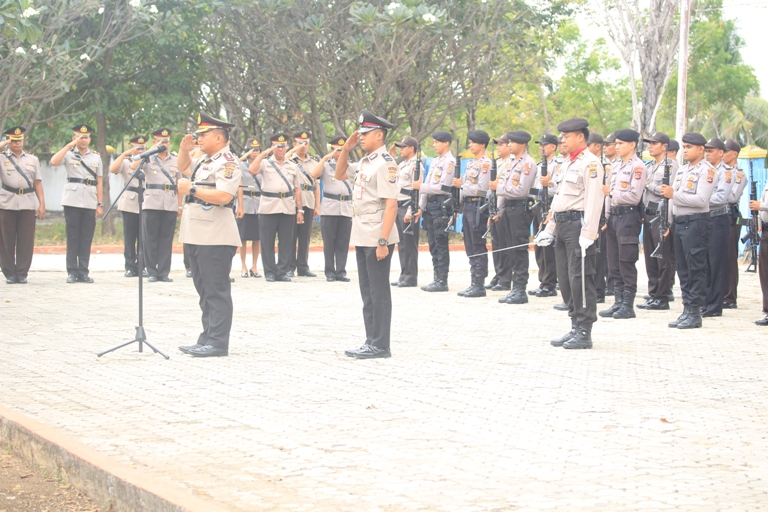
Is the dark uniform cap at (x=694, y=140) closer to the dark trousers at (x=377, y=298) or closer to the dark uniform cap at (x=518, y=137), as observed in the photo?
the dark uniform cap at (x=518, y=137)

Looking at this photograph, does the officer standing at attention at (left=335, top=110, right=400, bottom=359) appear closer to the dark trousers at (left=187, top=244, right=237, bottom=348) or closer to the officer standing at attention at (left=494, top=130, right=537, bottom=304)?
the dark trousers at (left=187, top=244, right=237, bottom=348)

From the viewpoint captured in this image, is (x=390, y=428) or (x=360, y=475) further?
(x=390, y=428)

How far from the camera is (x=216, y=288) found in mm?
8711

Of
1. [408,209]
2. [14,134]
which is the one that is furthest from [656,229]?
[14,134]

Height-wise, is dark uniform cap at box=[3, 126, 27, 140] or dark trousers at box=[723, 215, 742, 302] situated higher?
dark uniform cap at box=[3, 126, 27, 140]

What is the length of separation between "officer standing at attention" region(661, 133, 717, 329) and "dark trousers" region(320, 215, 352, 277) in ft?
19.7

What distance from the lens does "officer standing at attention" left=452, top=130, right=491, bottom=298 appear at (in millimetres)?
13844

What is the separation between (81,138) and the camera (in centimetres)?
1487

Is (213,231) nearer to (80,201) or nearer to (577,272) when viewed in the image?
(577,272)

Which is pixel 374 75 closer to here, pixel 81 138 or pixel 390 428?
pixel 81 138

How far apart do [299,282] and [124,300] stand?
3.46 meters

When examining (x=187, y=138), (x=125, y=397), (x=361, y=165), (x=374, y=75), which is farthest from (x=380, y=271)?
(x=374, y=75)

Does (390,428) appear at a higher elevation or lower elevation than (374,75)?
lower

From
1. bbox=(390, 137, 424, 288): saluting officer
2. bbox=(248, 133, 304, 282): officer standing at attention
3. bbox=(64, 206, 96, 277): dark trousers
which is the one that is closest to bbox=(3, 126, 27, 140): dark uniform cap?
bbox=(64, 206, 96, 277): dark trousers
